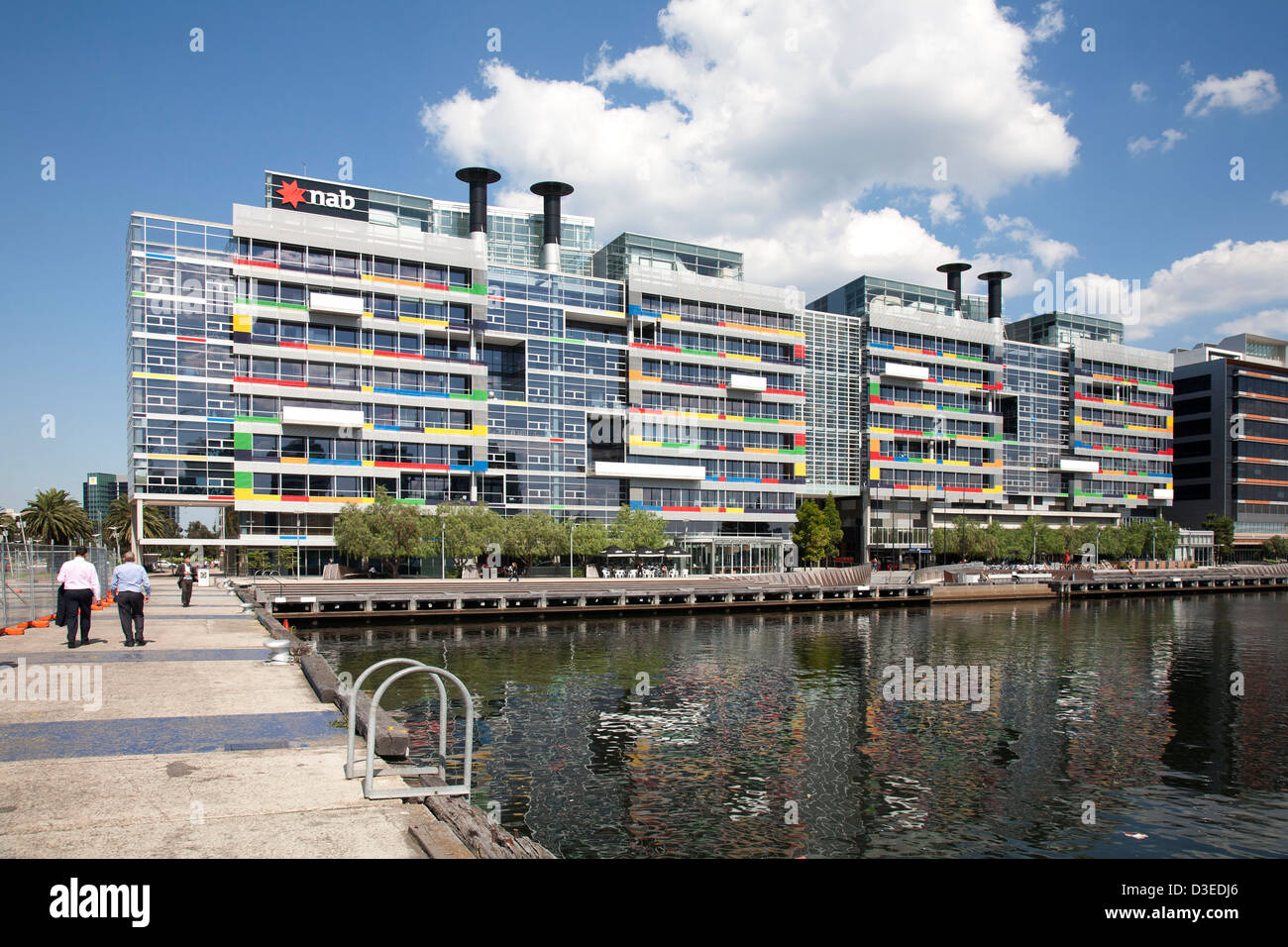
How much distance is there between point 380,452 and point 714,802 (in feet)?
225

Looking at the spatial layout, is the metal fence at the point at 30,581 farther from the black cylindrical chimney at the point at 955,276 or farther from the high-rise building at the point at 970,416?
the black cylindrical chimney at the point at 955,276

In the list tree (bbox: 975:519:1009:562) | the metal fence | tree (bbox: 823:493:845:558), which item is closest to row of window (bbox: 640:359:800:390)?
tree (bbox: 823:493:845:558)

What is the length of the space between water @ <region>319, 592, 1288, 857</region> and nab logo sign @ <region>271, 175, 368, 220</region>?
50186 millimetres

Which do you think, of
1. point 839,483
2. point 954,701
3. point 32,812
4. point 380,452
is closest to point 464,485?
point 380,452

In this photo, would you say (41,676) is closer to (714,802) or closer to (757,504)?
(714,802)

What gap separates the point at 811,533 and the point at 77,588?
8093cm

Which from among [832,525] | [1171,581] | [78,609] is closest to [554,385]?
[832,525]

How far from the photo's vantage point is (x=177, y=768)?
12.0 metres

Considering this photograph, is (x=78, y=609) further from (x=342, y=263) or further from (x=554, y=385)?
(x=554, y=385)

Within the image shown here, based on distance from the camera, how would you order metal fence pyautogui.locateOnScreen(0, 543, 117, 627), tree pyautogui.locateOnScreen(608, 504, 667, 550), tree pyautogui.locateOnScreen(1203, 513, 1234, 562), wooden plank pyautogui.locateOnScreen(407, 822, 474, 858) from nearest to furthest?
wooden plank pyautogui.locateOnScreen(407, 822, 474, 858), metal fence pyautogui.locateOnScreen(0, 543, 117, 627), tree pyautogui.locateOnScreen(608, 504, 667, 550), tree pyautogui.locateOnScreen(1203, 513, 1234, 562)

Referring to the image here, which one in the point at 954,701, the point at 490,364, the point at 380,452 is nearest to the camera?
the point at 954,701

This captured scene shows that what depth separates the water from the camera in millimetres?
15930

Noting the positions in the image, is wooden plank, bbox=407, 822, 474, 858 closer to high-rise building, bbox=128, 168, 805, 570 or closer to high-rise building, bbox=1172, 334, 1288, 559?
high-rise building, bbox=128, 168, 805, 570
